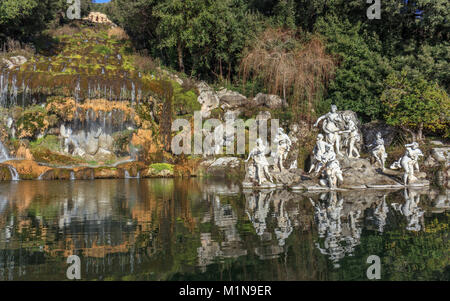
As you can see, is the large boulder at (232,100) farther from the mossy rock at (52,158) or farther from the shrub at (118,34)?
the shrub at (118,34)

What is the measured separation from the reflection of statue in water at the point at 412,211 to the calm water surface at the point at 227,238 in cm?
2

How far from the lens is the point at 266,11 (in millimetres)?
35938

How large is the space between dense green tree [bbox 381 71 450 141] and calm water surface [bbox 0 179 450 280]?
11.1 metres

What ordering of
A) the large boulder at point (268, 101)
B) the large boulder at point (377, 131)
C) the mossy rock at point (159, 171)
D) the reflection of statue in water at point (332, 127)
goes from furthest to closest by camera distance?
the large boulder at point (268, 101), the large boulder at point (377, 131), the mossy rock at point (159, 171), the reflection of statue in water at point (332, 127)

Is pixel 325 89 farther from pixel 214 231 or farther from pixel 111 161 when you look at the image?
pixel 214 231

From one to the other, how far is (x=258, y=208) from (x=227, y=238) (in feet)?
11.6

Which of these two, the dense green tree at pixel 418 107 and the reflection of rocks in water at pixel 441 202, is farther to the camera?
the dense green tree at pixel 418 107

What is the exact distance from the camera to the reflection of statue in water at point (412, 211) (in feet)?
27.5

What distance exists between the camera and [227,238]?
7.45 metres

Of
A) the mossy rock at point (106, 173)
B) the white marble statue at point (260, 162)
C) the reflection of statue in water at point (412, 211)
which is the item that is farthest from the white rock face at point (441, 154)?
the mossy rock at point (106, 173)

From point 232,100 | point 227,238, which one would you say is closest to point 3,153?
point 232,100

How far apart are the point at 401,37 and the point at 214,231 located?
26.7m

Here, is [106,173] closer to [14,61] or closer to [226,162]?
[226,162]
